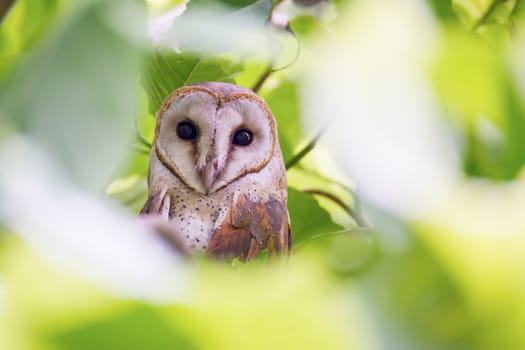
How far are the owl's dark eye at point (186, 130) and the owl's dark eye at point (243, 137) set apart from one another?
0.07 m

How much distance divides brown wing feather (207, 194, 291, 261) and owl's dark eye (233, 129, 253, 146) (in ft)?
0.31

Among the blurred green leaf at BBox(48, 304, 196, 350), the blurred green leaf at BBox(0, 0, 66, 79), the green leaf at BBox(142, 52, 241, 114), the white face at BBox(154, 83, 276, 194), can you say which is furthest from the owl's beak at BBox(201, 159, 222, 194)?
the blurred green leaf at BBox(48, 304, 196, 350)

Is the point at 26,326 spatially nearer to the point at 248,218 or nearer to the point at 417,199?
the point at 417,199

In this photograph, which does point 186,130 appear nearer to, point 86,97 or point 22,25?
point 22,25

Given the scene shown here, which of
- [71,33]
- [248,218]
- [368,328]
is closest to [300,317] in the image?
[368,328]

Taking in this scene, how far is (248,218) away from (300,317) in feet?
2.93

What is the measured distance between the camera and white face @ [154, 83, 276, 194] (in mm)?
1071

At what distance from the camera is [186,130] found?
1.11 m

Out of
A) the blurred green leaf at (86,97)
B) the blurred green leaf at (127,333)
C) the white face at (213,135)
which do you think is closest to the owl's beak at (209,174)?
the white face at (213,135)

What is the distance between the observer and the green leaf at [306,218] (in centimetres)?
105

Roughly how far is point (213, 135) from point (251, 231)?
0.16 metres

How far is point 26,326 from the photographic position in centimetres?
15

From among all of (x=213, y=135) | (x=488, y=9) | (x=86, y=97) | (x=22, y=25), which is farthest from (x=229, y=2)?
(x=488, y=9)

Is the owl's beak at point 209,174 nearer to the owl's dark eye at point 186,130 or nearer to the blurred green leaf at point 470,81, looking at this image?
the owl's dark eye at point 186,130
